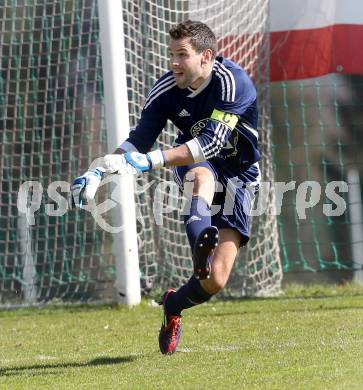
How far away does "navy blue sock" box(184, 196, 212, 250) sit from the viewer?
5.25 metres

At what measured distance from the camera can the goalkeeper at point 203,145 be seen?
5312 millimetres

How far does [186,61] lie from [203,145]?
0.49m

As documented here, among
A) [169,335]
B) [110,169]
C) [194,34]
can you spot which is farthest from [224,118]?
[169,335]

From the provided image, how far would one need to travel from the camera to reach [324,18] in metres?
9.01

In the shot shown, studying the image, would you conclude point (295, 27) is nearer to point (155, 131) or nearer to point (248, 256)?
point (248, 256)

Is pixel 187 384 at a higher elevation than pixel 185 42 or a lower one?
lower

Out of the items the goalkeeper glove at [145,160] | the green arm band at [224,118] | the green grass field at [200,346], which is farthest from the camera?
the green arm band at [224,118]

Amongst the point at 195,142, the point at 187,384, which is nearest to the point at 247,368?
the point at 187,384

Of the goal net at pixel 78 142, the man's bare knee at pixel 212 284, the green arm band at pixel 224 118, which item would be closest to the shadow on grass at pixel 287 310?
the goal net at pixel 78 142

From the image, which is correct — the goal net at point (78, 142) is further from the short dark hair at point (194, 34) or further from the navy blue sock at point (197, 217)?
the navy blue sock at point (197, 217)

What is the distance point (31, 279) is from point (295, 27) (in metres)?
3.31
